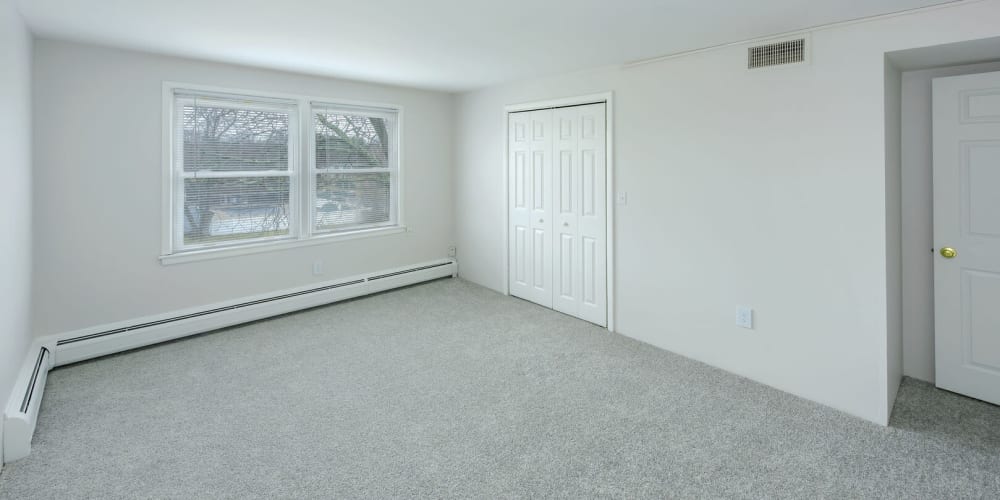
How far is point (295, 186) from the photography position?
4.75m

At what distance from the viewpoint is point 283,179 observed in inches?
185

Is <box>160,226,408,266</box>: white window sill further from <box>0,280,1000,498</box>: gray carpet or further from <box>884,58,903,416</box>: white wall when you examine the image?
<box>884,58,903,416</box>: white wall

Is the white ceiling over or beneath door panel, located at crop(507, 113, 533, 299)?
over

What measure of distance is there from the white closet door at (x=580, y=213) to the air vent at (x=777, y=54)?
128 cm

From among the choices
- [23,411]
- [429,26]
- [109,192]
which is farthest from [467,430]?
[109,192]

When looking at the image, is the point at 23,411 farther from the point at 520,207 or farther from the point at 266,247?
the point at 520,207

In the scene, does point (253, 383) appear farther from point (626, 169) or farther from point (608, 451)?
point (626, 169)

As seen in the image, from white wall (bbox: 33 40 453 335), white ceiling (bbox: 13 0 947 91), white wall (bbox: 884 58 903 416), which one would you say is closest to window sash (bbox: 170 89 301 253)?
white wall (bbox: 33 40 453 335)

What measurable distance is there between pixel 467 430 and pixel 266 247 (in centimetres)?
295

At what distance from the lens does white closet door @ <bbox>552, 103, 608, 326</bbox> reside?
429 cm

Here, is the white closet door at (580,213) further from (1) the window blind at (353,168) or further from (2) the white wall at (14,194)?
(2) the white wall at (14,194)

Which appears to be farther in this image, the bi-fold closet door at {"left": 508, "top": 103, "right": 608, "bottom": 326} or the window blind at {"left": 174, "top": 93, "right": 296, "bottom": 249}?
the bi-fold closet door at {"left": 508, "top": 103, "right": 608, "bottom": 326}

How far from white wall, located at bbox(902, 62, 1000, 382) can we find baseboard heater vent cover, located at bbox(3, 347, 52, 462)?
5.16 metres

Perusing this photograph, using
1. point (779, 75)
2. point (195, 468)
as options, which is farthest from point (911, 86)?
point (195, 468)
